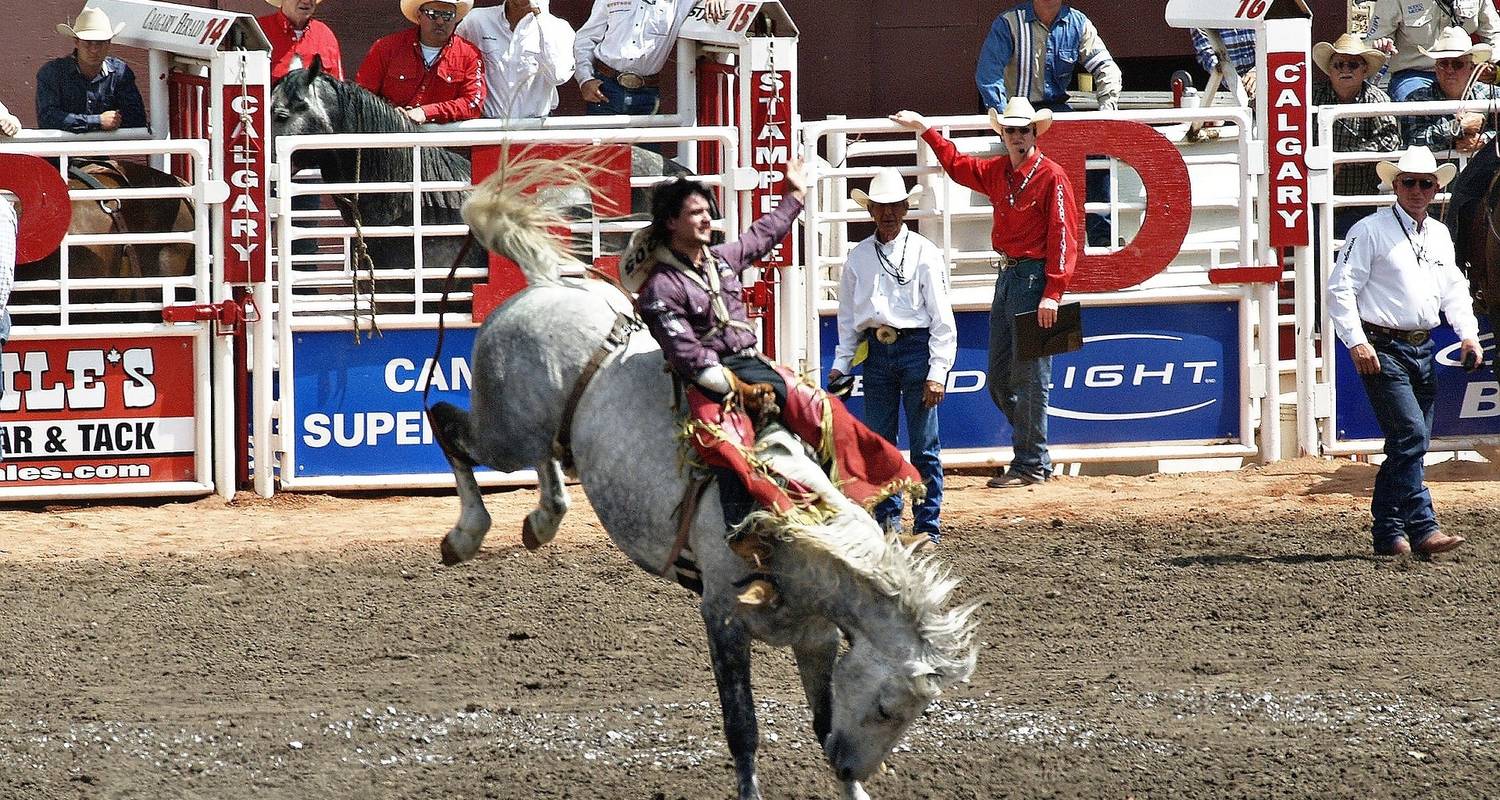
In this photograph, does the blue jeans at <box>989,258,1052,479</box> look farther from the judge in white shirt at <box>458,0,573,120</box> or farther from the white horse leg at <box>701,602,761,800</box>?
the white horse leg at <box>701,602,761,800</box>

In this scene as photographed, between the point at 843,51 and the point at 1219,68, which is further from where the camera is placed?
the point at 843,51

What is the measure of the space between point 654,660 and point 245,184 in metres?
4.20

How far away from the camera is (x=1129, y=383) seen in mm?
11062

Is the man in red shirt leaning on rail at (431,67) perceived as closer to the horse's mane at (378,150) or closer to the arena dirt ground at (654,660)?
the horse's mane at (378,150)

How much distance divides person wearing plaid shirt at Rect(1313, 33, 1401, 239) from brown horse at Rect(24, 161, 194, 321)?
22.2 feet

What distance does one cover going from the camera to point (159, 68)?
10969mm

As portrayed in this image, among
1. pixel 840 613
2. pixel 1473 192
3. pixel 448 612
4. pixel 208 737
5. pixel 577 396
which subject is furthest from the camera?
pixel 1473 192

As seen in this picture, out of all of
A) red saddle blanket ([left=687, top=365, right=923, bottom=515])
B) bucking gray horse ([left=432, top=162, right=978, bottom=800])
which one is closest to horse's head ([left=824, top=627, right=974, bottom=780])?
bucking gray horse ([left=432, top=162, right=978, bottom=800])

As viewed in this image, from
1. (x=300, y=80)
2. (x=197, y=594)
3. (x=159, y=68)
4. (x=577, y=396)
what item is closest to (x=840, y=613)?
(x=577, y=396)

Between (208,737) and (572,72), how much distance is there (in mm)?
6472

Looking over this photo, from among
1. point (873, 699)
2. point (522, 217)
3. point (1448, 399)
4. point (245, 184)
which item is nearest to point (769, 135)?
point (245, 184)

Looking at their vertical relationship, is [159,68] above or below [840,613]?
above

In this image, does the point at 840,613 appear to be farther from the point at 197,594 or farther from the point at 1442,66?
the point at 1442,66

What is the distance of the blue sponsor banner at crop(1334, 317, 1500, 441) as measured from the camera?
36.6ft
